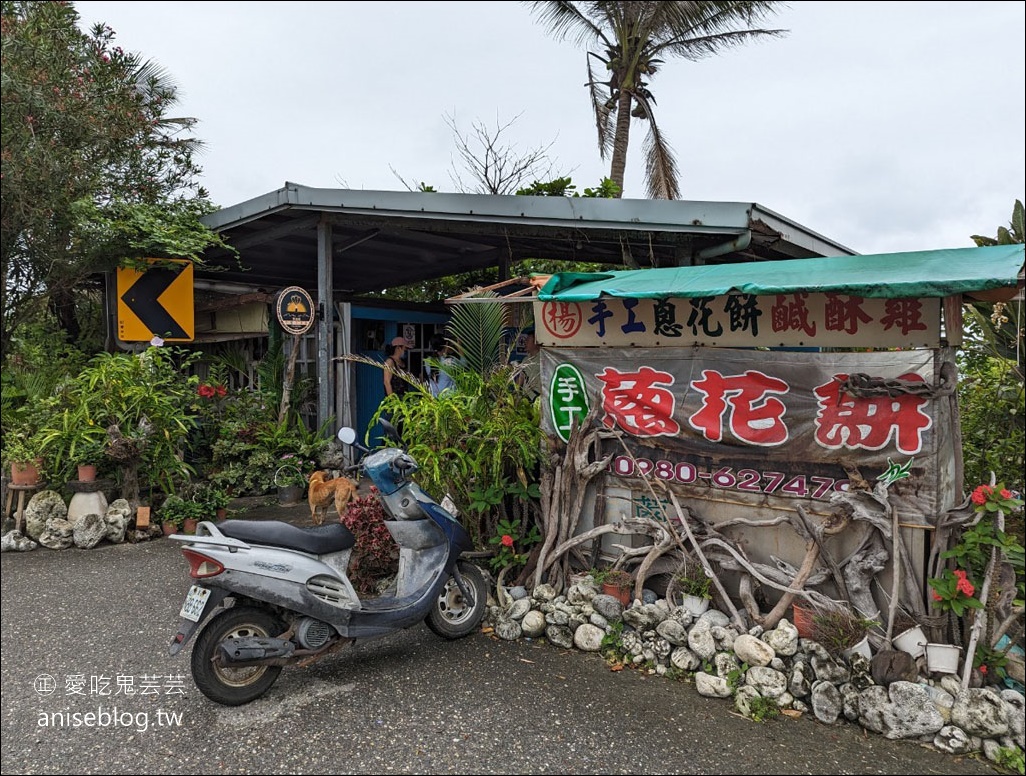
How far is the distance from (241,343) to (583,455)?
324 inches

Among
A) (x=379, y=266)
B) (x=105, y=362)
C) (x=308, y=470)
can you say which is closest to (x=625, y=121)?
(x=379, y=266)

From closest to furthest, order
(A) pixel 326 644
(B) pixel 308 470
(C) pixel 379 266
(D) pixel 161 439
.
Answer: (A) pixel 326 644, (D) pixel 161 439, (B) pixel 308 470, (C) pixel 379 266

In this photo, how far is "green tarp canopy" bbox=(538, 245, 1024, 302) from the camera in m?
3.07

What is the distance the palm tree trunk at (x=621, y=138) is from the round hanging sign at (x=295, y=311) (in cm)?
851

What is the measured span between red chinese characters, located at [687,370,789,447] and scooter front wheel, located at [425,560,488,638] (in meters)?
1.72

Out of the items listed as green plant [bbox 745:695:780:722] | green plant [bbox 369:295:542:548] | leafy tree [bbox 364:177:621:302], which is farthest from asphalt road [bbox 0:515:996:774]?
leafy tree [bbox 364:177:621:302]

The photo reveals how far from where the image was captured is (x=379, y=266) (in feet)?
34.2

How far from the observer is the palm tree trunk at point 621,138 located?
13.7 metres

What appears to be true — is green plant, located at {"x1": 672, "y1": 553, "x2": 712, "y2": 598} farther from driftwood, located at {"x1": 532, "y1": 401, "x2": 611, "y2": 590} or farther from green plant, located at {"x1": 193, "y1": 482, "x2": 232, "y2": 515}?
green plant, located at {"x1": 193, "y1": 482, "x2": 232, "y2": 515}

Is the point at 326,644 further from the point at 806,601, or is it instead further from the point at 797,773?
the point at 806,601

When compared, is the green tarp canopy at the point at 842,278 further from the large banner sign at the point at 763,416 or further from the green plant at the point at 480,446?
the green plant at the point at 480,446

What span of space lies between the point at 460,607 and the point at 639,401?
1772 millimetres

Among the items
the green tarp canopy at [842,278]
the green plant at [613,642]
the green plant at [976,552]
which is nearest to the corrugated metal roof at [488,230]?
the green tarp canopy at [842,278]

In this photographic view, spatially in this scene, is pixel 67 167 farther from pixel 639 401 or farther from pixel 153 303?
pixel 639 401
